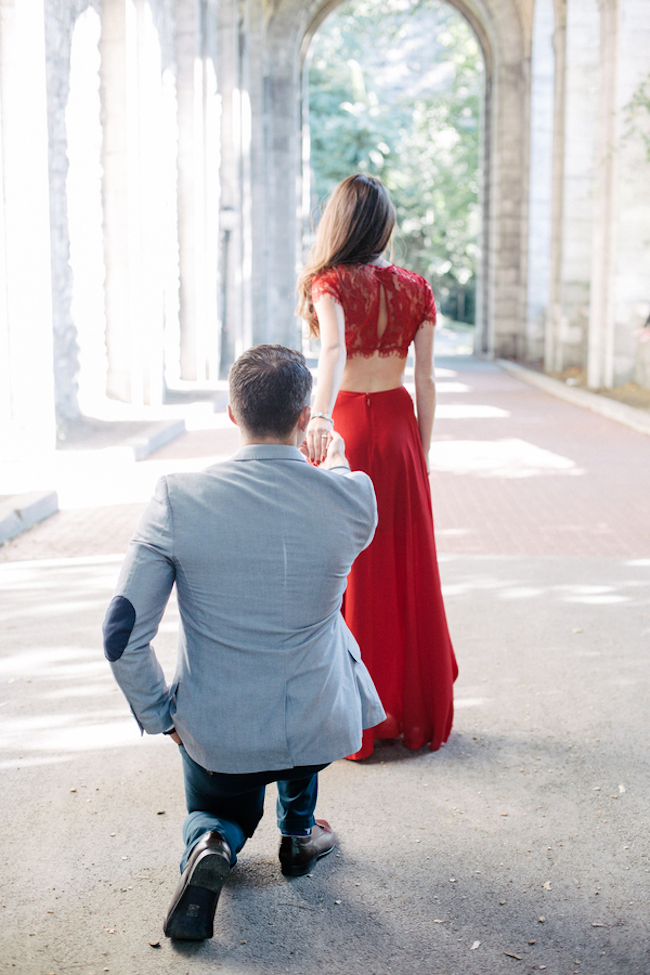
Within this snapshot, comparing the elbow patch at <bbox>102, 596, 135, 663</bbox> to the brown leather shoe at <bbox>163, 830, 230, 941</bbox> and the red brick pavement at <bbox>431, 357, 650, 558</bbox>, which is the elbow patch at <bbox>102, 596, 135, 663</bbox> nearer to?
the brown leather shoe at <bbox>163, 830, 230, 941</bbox>

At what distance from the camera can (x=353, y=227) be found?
324cm

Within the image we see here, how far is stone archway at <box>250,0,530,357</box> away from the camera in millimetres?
23812

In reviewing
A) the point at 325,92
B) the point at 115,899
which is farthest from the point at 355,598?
the point at 325,92

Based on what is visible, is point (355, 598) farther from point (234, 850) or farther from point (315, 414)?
point (234, 850)

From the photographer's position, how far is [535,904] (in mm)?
2502

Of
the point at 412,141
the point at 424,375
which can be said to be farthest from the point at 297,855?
the point at 412,141

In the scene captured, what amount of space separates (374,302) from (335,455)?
2.95 feet

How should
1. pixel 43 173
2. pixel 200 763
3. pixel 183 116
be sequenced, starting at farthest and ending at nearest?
pixel 183 116 < pixel 43 173 < pixel 200 763

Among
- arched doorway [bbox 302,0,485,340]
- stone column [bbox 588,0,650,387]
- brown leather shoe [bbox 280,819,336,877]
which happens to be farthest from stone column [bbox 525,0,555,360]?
brown leather shoe [bbox 280,819,336,877]

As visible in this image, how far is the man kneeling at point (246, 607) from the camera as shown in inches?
85.7

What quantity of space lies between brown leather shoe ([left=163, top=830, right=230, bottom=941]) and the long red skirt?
1181 mm

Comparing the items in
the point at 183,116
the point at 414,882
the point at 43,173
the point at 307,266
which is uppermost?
the point at 183,116

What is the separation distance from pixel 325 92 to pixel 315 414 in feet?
119

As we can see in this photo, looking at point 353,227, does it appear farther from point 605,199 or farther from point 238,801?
point 605,199
